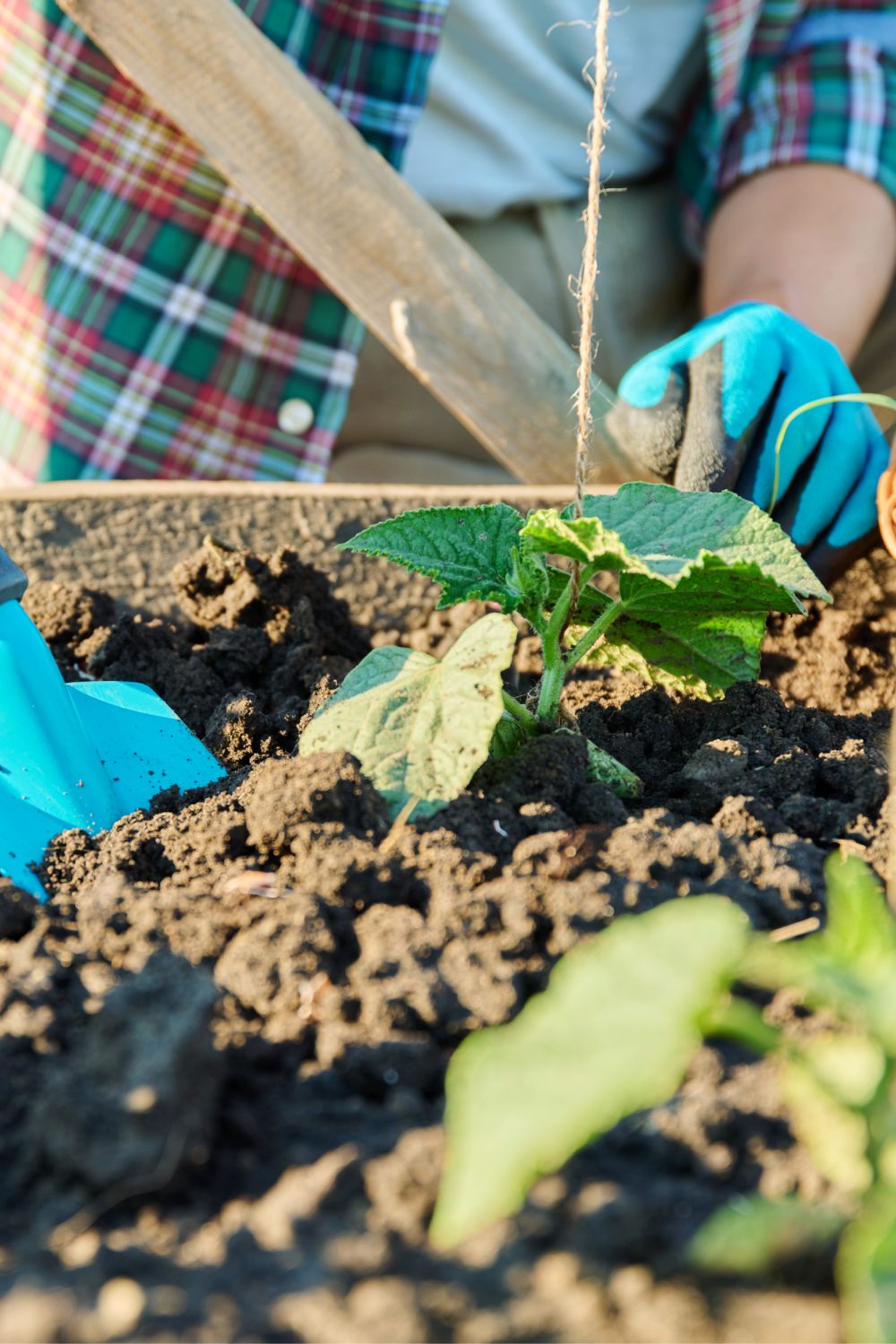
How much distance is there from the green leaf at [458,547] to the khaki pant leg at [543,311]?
1227 mm

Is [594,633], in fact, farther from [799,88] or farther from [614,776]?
[799,88]

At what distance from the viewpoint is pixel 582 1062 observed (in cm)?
40

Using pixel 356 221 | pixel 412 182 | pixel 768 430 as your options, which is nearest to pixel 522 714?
pixel 768 430

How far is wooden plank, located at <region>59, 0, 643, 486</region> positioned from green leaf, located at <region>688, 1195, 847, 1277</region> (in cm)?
121

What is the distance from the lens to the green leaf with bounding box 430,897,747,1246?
0.38 m

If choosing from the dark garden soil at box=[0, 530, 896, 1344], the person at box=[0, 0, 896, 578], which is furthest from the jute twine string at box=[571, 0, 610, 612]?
the person at box=[0, 0, 896, 578]

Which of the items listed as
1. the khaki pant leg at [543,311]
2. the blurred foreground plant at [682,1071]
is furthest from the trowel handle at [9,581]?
the khaki pant leg at [543,311]

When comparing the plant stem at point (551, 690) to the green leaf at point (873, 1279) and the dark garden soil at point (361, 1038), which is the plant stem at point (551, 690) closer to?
the dark garden soil at point (361, 1038)

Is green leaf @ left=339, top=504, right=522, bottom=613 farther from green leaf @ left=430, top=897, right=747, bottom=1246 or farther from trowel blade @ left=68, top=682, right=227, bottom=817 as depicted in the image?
green leaf @ left=430, top=897, right=747, bottom=1246

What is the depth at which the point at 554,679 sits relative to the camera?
2.93ft

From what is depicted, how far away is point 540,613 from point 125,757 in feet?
1.62

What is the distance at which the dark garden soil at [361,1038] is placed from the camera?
42 centimetres

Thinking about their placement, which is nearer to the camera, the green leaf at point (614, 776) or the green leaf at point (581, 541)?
the green leaf at point (581, 541)

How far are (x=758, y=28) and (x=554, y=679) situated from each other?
67.5 inches
